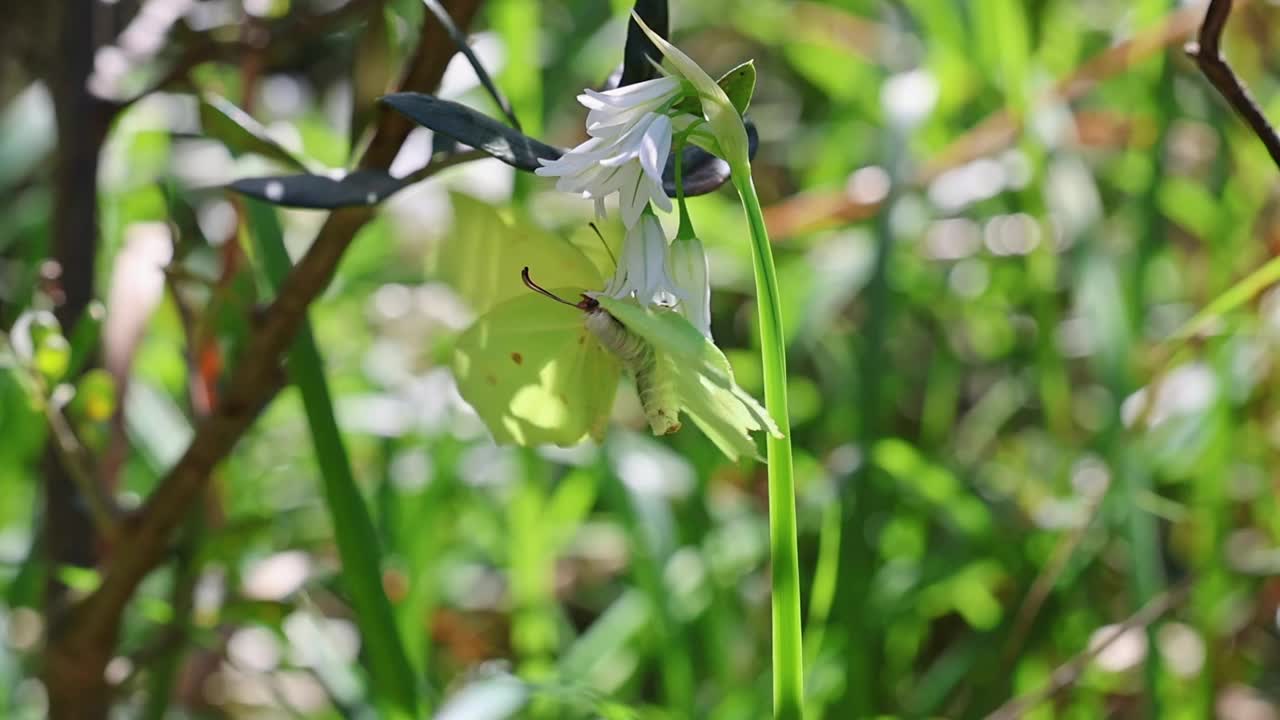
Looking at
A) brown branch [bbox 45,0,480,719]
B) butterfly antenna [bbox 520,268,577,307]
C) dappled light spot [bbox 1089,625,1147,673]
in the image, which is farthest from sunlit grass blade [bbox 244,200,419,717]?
dappled light spot [bbox 1089,625,1147,673]

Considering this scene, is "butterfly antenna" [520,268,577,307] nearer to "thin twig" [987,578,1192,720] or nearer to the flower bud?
the flower bud

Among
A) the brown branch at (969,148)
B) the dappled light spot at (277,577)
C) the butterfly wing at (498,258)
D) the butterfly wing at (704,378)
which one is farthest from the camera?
the brown branch at (969,148)

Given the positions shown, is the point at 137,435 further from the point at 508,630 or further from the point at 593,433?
the point at 593,433

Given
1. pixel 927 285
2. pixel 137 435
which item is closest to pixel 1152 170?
pixel 927 285

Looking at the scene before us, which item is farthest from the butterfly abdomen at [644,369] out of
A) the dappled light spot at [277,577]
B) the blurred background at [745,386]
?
the dappled light spot at [277,577]

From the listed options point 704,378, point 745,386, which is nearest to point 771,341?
point 704,378

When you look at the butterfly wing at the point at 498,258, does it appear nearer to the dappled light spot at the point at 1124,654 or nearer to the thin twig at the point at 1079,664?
the thin twig at the point at 1079,664
